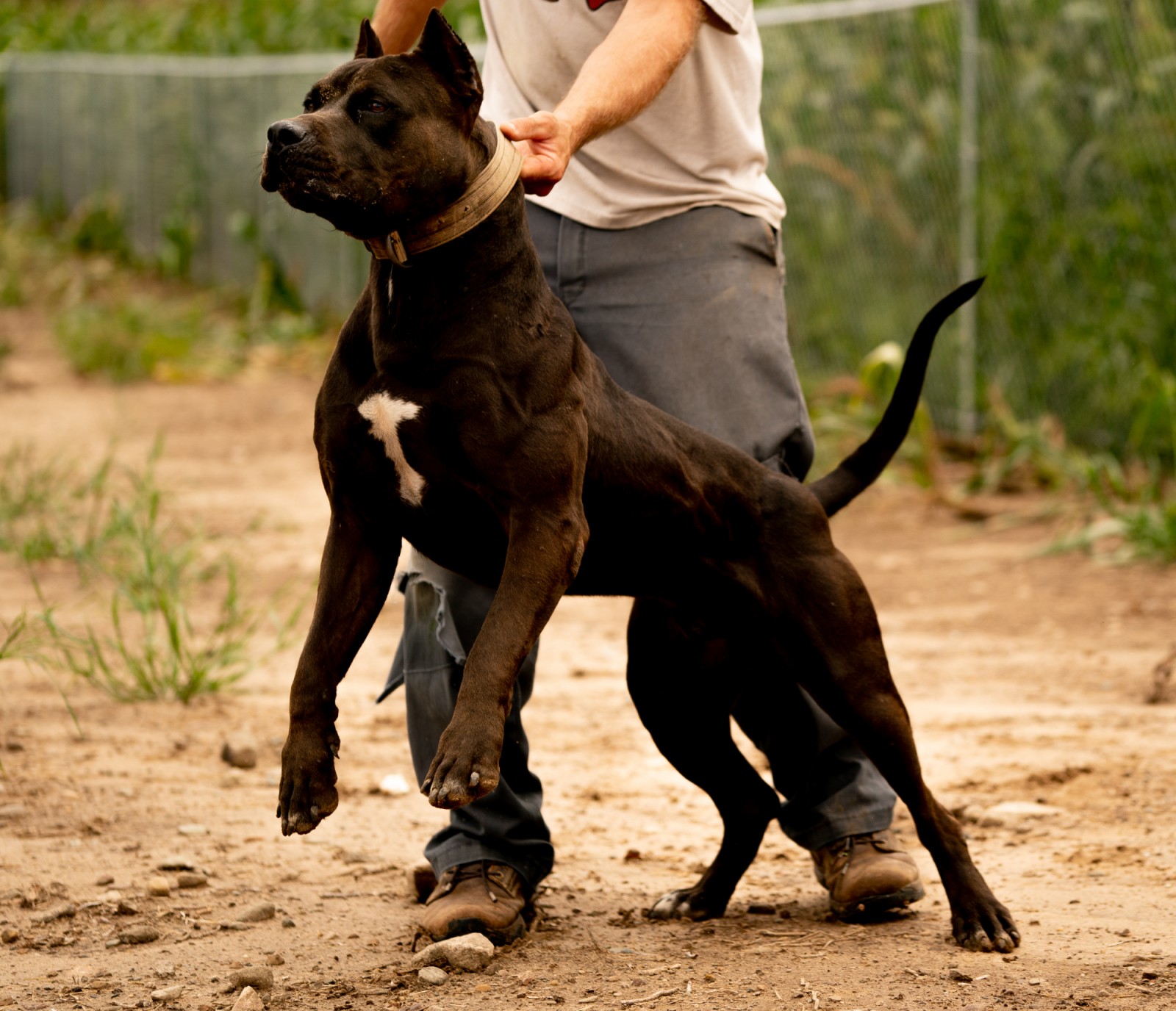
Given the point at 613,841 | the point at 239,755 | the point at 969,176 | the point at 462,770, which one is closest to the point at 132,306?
the point at 969,176

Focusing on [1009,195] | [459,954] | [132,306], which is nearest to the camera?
[459,954]

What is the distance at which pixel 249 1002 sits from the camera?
2.95 m

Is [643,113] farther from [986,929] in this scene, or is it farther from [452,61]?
[986,929]

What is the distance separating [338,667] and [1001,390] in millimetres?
6487

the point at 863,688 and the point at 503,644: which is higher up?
the point at 503,644

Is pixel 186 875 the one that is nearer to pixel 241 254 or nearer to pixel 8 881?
pixel 8 881

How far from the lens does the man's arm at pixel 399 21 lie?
3.51m

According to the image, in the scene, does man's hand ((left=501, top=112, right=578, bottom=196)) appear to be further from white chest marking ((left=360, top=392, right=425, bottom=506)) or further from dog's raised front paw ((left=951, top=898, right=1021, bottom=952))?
dog's raised front paw ((left=951, top=898, right=1021, bottom=952))

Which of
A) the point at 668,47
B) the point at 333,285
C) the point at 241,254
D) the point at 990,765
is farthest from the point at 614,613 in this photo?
the point at 241,254

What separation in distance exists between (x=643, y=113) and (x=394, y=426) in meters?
1.06

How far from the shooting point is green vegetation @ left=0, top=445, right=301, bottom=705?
494 centimetres

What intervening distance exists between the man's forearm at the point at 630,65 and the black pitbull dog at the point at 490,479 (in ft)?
0.83

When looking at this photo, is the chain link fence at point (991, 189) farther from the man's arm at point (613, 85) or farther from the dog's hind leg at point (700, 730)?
the man's arm at point (613, 85)

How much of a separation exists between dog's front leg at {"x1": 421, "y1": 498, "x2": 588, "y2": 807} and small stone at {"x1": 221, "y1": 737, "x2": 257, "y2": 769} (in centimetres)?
201
